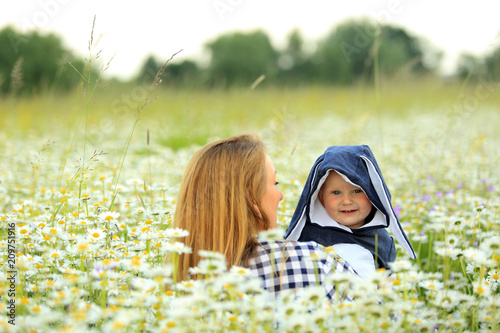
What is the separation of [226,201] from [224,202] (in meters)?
0.02

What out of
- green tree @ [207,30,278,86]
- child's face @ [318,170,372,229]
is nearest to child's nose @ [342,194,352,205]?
child's face @ [318,170,372,229]

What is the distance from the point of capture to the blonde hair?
1771 mm

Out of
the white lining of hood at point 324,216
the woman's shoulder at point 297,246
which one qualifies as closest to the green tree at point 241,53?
the white lining of hood at point 324,216

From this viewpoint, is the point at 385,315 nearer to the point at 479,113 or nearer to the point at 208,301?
the point at 208,301

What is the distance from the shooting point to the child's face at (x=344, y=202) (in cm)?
243

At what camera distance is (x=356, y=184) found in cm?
233

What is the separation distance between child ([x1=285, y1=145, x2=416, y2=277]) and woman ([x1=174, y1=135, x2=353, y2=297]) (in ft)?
1.65

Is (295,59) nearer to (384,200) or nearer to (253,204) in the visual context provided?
(384,200)

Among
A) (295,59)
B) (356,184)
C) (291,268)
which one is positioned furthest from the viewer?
(295,59)

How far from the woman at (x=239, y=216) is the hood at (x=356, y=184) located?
19.2 inches

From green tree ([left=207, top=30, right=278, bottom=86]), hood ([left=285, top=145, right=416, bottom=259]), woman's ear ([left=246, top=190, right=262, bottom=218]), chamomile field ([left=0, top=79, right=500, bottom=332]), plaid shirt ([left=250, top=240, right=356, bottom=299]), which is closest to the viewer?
chamomile field ([left=0, top=79, right=500, bottom=332])

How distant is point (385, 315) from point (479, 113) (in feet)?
31.6

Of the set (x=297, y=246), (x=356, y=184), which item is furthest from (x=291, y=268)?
(x=356, y=184)

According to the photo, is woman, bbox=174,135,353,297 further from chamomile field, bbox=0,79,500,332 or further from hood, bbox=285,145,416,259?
hood, bbox=285,145,416,259
